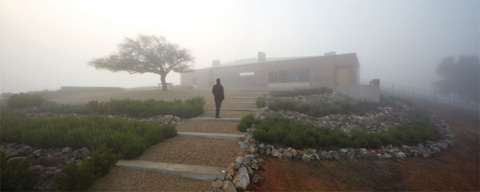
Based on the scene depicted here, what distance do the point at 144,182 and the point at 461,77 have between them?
43334 mm

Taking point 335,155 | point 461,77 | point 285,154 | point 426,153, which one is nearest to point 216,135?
point 285,154

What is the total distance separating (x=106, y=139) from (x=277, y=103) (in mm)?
6961

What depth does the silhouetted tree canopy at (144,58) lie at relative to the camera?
563 inches

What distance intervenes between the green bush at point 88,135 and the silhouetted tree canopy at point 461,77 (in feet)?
138

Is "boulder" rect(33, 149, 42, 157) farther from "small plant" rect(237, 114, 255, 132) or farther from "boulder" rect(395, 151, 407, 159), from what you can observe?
"boulder" rect(395, 151, 407, 159)

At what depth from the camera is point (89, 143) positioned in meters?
3.87

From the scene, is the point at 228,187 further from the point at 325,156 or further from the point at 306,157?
the point at 325,156

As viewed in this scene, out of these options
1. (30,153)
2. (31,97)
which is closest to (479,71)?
(30,153)

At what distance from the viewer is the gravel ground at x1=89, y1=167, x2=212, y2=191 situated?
284cm

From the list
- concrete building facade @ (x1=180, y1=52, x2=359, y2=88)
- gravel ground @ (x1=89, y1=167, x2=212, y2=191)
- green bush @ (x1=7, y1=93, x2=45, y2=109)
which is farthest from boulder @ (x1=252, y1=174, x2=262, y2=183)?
concrete building facade @ (x1=180, y1=52, x2=359, y2=88)

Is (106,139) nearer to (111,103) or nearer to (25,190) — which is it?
(25,190)

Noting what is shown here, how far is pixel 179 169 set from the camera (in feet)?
10.8

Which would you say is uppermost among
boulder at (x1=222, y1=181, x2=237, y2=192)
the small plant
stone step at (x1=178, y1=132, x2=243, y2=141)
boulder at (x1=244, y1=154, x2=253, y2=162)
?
the small plant

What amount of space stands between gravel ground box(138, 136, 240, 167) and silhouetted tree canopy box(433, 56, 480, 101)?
40719 mm
